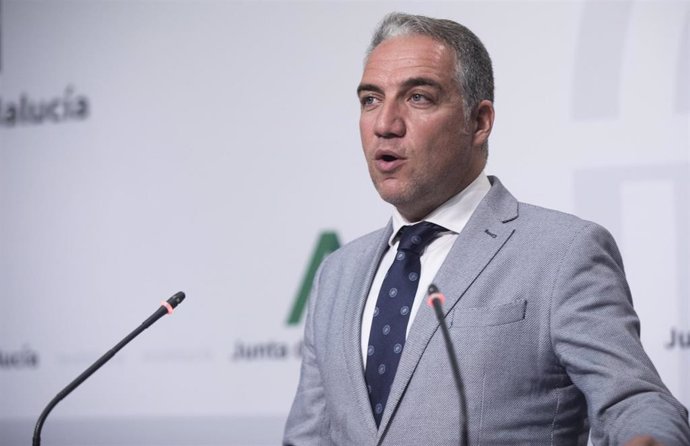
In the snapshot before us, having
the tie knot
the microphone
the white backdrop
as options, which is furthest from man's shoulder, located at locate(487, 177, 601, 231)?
the white backdrop

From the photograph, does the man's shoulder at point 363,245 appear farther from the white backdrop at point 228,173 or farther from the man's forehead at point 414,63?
the white backdrop at point 228,173

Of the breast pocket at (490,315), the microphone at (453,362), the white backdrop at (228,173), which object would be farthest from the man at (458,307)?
the white backdrop at (228,173)

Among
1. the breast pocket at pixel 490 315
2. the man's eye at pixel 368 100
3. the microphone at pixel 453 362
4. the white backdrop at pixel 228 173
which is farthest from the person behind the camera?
the white backdrop at pixel 228 173

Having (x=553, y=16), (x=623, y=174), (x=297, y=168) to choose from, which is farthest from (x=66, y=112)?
(x=623, y=174)

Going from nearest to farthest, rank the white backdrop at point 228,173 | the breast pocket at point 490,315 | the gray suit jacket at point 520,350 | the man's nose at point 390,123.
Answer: the gray suit jacket at point 520,350
the breast pocket at point 490,315
the man's nose at point 390,123
the white backdrop at point 228,173

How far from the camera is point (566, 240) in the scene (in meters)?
1.87

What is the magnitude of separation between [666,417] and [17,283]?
2.68 m

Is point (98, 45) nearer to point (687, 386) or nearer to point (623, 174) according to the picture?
point (623, 174)

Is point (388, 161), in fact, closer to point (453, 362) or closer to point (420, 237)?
point (420, 237)

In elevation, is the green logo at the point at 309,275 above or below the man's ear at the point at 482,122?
below

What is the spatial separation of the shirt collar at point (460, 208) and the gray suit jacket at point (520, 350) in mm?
73

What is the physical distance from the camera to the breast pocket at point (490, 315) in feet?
6.02

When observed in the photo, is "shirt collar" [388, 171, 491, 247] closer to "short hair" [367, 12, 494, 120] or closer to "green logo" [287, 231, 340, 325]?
"short hair" [367, 12, 494, 120]

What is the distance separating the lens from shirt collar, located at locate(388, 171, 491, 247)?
2.07 meters
